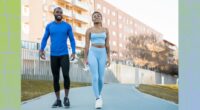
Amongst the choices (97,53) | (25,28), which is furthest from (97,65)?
(25,28)

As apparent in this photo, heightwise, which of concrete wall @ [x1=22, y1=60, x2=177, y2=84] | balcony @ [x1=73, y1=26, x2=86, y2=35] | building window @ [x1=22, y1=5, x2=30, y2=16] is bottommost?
concrete wall @ [x1=22, y1=60, x2=177, y2=84]

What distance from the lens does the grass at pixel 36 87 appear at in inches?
105

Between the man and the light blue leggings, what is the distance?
102mm

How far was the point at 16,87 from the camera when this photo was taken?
2678 mm

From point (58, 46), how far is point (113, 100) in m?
0.43

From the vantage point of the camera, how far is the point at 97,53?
2732 mm

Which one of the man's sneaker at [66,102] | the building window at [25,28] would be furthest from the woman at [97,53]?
the building window at [25,28]

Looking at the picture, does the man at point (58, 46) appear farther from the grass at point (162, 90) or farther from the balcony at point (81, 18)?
the grass at point (162, 90)

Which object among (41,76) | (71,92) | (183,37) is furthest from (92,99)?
(183,37)

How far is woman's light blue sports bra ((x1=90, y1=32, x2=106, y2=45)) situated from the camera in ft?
8.80

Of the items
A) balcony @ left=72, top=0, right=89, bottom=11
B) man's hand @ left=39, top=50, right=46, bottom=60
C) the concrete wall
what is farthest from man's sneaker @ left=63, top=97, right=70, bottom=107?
balcony @ left=72, top=0, right=89, bottom=11

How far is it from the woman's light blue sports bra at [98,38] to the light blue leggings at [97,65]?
0.04 metres

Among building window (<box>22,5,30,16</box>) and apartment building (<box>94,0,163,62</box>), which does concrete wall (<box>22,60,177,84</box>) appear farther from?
building window (<box>22,5,30,16</box>)

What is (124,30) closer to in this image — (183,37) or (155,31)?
(155,31)
